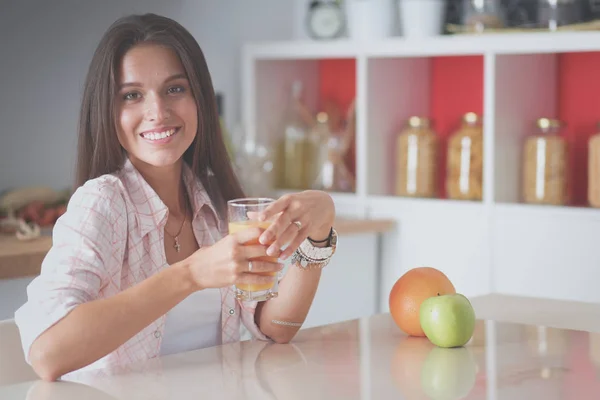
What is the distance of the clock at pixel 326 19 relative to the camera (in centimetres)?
317

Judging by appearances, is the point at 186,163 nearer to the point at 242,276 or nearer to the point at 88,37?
the point at 242,276

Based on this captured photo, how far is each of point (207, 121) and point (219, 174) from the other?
0.37 ft

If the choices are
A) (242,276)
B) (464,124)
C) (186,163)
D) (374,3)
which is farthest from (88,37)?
(242,276)

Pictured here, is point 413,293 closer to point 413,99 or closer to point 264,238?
point 264,238

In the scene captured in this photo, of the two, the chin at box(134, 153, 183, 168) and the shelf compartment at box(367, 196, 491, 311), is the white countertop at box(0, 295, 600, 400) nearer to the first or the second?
the chin at box(134, 153, 183, 168)

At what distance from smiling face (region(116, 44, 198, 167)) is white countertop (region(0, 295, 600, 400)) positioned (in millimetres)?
362

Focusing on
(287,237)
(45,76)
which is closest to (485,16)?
(45,76)

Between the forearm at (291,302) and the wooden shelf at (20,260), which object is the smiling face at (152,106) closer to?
the forearm at (291,302)

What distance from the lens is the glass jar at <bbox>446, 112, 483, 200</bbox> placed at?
289cm

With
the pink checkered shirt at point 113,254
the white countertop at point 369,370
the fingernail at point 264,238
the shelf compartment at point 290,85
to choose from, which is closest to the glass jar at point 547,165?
the shelf compartment at point 290,85

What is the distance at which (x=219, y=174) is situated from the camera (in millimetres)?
1798

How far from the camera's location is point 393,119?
3148mm

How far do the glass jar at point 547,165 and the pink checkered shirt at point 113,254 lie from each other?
1300 millimetres

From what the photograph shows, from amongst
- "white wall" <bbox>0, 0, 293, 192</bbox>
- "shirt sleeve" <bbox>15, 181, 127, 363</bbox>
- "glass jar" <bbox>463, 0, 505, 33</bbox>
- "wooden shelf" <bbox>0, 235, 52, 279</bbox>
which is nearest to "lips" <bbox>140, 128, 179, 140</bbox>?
"shirt sleeve" <bbox>15, 181, 127, 363</bbox>
